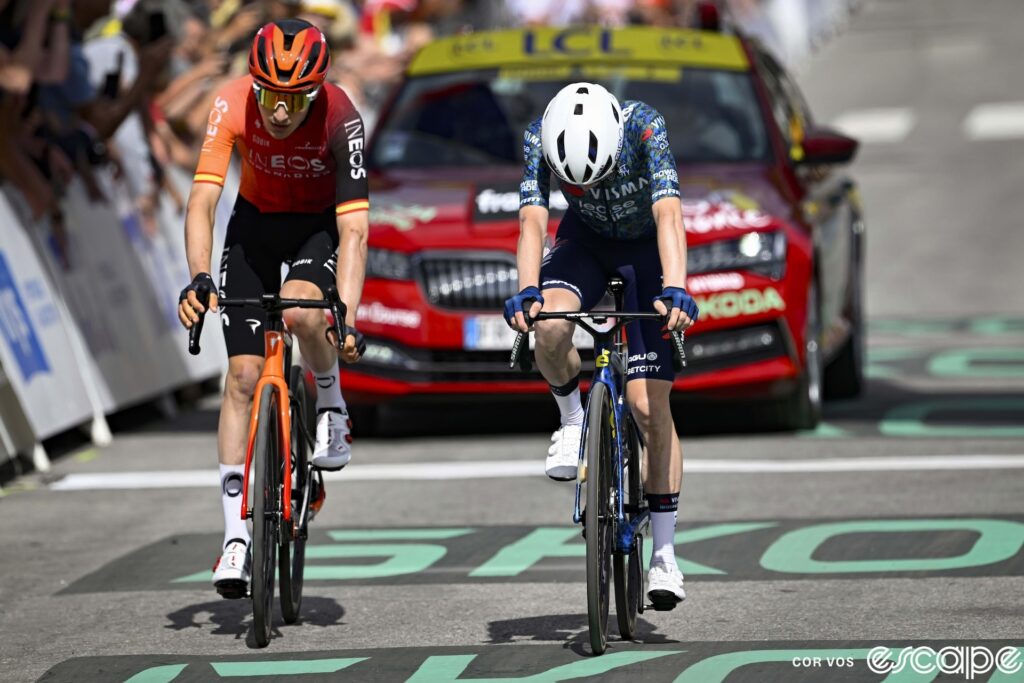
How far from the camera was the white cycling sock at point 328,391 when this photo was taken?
24.6 feet

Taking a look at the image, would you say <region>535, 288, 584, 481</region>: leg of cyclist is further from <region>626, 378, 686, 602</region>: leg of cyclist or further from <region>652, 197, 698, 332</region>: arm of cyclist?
<region>652, 197, 698, 332</region>: arm of cyclist

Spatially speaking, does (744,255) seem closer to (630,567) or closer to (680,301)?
(630,567)

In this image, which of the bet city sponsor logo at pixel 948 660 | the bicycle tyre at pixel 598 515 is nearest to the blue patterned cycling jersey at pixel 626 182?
the bicycle tyre at pixel 598 515

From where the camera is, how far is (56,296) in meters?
12.2

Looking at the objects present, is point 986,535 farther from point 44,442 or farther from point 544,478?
point 44,442

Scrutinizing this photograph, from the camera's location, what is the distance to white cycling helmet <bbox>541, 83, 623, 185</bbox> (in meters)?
6.52

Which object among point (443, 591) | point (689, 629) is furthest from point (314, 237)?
point (689, 629)

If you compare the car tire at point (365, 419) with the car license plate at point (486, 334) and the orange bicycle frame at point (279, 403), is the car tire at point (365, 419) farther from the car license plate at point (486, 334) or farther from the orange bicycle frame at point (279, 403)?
the orange bicycle frame at point (279, 403)

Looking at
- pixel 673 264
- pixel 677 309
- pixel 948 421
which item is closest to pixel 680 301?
pixel 677 309

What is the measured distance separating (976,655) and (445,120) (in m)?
6.90

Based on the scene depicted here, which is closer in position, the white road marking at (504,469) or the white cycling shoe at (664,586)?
the white cycling shoe at (664,586)

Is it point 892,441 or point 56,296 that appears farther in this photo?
point 56,296

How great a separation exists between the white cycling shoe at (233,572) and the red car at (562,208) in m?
4.26

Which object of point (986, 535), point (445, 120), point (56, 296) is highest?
point (445, 120)
